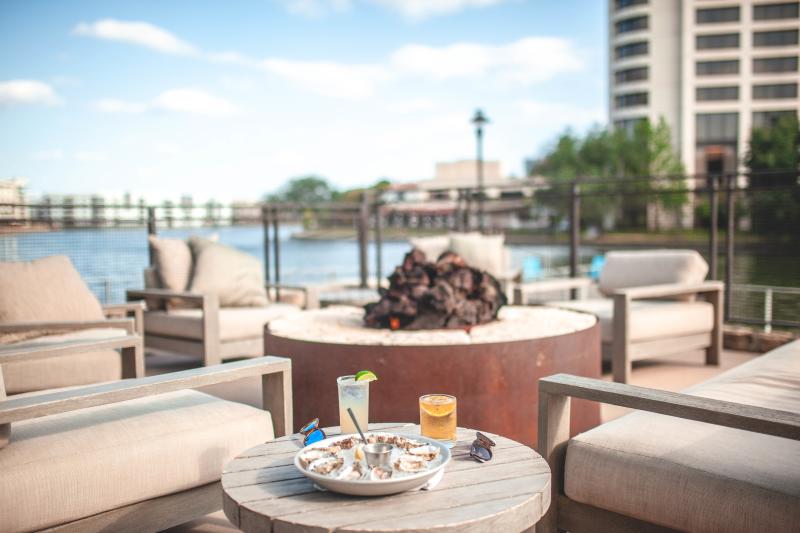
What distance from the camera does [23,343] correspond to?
2.94 meters

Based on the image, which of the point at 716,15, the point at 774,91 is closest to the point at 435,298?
the point at 716,15

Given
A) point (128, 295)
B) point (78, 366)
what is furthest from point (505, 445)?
point (128, 295)

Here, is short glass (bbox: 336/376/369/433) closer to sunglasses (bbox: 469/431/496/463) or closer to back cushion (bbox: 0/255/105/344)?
sunglasses (bbox: 469/431/496/463)

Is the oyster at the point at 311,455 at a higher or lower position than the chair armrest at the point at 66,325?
lower

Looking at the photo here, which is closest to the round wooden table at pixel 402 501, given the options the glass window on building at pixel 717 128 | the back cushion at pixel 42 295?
the back cushion at pixel 42 295

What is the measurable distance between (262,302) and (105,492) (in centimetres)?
299

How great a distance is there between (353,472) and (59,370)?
227 cm

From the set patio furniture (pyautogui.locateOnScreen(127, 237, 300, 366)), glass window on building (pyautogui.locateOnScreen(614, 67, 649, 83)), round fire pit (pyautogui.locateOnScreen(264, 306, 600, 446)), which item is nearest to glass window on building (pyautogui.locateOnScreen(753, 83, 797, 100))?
glass window on building (pyautogui.locateOnScreen(614, 67, 649, 83))

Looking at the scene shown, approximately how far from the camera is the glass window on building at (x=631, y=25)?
46312mm

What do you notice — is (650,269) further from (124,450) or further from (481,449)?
(124,450)

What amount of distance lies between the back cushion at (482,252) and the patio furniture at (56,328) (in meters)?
2.76

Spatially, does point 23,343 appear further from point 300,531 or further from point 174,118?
point 174,118

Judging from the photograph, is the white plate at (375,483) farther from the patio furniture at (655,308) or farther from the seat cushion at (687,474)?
the patio furniture at (655,308)

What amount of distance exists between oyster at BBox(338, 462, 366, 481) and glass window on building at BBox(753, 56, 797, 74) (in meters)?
51.8
